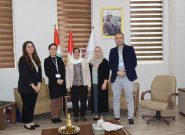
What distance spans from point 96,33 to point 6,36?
203cm

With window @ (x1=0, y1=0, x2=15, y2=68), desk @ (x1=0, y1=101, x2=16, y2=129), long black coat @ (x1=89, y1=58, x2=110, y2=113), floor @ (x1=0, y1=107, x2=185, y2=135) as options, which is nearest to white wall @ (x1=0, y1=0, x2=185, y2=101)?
window @ (x1=0, y1=0, x2=15, y2=68)

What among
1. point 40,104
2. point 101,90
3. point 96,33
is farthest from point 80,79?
point 96,33

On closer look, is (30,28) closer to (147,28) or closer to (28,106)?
(28,106)

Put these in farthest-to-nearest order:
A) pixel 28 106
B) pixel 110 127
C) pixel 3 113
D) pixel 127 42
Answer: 1. pixel 127 42
2. pixel 3 113
3. pixel 28 106
4. pixel 110 127

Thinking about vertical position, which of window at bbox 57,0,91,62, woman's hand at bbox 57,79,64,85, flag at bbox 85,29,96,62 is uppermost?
window at bbox 57,0,91,62

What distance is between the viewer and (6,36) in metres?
6.18

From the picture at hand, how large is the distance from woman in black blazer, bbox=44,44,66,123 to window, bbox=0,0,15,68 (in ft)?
4.60

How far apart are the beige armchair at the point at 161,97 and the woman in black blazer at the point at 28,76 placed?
2007 millimetres

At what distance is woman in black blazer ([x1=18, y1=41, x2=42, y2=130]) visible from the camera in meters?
4.72

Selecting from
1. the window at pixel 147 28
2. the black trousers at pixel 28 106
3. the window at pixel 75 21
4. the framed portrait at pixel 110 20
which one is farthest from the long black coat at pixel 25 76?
the window at pixel 147 28

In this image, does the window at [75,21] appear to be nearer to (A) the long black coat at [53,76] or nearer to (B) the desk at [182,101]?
(A) the long black coat at [53,76]

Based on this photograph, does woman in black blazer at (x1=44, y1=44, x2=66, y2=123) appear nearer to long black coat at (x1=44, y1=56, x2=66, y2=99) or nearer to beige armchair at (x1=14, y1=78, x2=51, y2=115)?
long black coat at (x1=44, y1=56, x2=66, y2=99)

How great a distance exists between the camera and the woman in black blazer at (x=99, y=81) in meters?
5.36

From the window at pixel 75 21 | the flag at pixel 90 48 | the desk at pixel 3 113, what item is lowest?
the desk at pixel 3 113
